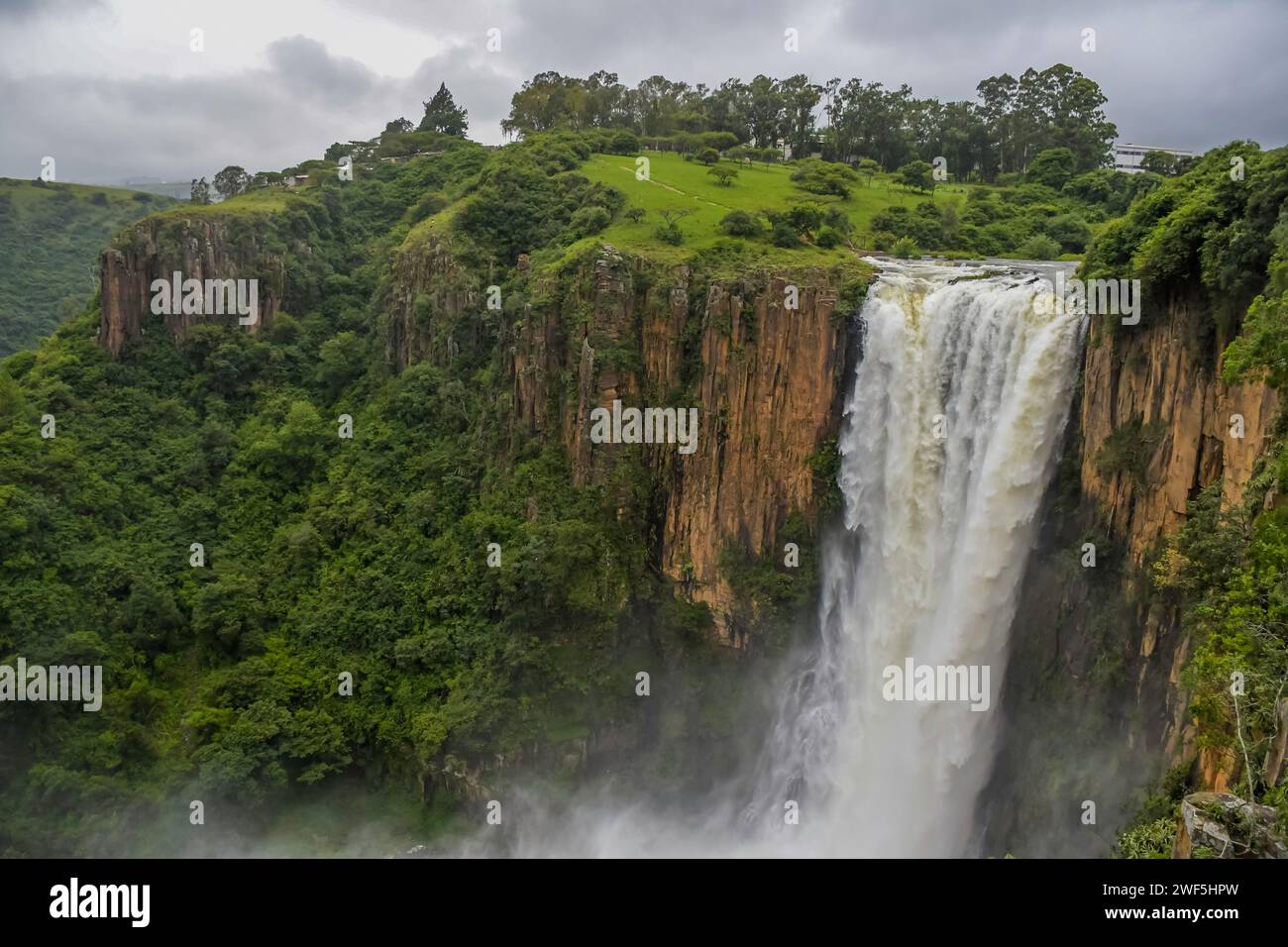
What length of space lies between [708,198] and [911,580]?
2062 centimetres

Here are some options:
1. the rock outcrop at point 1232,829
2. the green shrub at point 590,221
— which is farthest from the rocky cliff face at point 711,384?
the rock outcrop at point 1232,829

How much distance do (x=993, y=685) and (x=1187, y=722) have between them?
20.5ft

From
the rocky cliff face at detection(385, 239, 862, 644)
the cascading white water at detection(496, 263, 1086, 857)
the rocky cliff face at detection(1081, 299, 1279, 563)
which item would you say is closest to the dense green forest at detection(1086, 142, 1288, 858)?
the rocky cliff face at detection(1081, 299, 1279, 563)

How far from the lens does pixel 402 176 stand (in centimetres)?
5272

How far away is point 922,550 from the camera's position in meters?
24.5

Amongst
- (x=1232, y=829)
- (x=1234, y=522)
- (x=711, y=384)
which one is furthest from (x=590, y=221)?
(x=1232, y=829)

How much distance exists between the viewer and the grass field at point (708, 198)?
31078 millimetres

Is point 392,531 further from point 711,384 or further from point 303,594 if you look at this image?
point 711,384

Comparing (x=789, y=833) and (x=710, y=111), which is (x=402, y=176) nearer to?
(x=710, y=111)

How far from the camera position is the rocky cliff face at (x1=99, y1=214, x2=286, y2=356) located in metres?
36.6

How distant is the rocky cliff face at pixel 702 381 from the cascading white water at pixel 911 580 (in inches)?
58.6

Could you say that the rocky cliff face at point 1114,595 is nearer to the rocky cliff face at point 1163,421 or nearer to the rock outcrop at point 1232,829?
the rocky cliff face at point 1163,421

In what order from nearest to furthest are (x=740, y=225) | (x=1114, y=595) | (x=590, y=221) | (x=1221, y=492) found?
1. (x=1221, y=492)
2. (x=1114, y=595)
3. (x=740, y=225)
4. (x=590, y=221)

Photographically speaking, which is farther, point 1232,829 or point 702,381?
point 702,381
